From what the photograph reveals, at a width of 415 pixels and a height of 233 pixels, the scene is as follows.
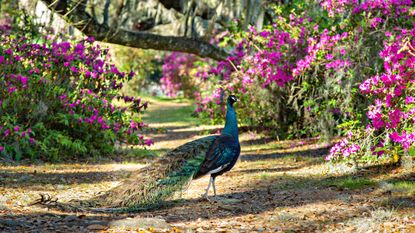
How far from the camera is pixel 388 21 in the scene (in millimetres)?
10742

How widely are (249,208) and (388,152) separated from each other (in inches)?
101

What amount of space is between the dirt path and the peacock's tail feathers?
0.58 feet

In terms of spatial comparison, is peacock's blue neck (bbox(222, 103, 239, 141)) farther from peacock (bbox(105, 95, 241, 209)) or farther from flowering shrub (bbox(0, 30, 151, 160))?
flowering shrub (bbox(0, 30, 151, 160))

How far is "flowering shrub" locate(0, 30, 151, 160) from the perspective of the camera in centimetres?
1064

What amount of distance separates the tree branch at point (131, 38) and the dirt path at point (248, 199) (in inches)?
155

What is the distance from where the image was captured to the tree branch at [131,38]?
13.9m

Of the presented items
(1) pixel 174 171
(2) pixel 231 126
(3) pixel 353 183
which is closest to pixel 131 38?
(2) pixel 231 126

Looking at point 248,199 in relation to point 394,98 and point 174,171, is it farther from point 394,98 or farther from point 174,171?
point 394,98

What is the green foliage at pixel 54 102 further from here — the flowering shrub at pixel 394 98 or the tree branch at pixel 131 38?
the flowering shrub at pixel 394 98

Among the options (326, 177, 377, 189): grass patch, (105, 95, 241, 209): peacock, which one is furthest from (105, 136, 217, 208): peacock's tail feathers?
(326, 177, 377, 189): grass patch

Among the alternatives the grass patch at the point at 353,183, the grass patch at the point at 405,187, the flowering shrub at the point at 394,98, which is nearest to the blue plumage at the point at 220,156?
the grass patch at the point at 353,183

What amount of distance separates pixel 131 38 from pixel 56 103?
13.3 ft

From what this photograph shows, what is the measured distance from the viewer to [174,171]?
22.7 feet

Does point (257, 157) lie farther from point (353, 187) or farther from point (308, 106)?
point (353, 187)
